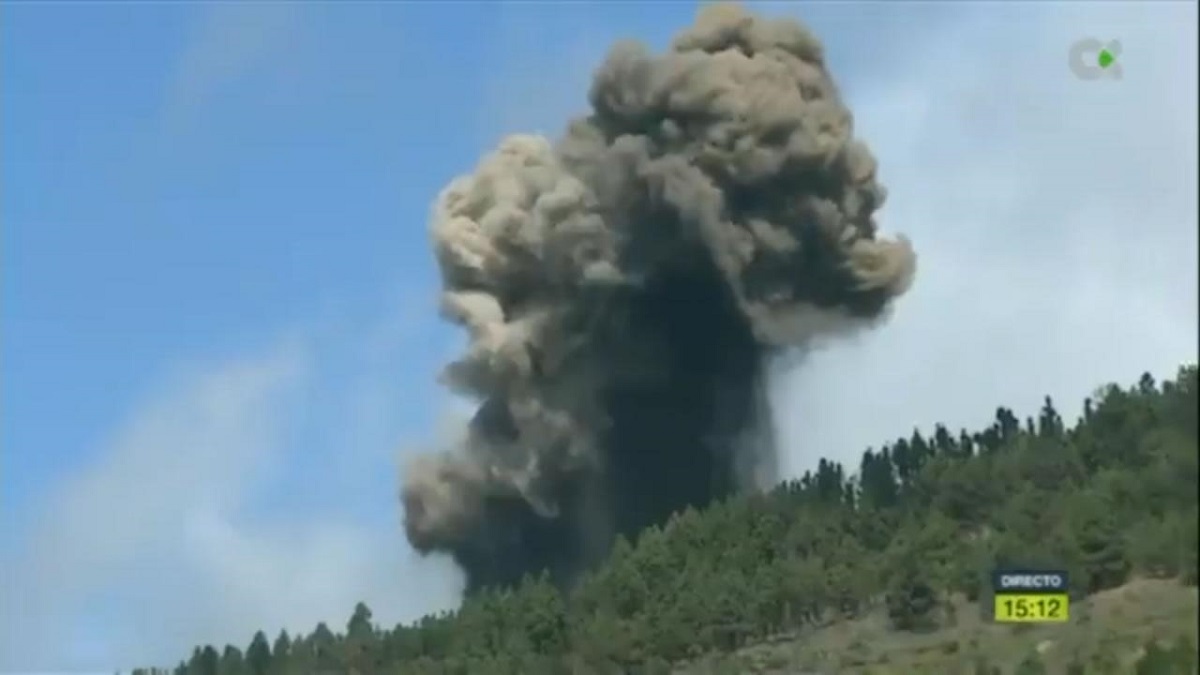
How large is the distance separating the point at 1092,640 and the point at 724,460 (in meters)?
61.2

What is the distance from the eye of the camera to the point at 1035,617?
6278 centimetres

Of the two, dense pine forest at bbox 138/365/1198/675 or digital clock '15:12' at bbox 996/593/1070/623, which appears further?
dense pine forest at bbox 138/365/1198/675

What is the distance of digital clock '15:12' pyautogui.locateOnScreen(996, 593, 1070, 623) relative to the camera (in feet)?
196

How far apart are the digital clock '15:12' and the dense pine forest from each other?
5.75 feet

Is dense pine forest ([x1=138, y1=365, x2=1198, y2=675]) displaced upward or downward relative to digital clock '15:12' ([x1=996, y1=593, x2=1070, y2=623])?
upward

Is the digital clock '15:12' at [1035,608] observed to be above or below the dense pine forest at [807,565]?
below

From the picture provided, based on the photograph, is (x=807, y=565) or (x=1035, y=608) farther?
(x=807, y=565)

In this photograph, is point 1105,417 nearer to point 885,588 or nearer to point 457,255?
point 885,588

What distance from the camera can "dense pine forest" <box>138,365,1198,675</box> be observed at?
260 feet

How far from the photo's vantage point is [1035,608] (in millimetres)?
64688

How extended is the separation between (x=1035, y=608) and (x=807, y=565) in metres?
31.3

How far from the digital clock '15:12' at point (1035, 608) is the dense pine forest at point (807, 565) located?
5.75ft

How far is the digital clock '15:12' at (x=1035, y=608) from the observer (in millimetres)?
59719

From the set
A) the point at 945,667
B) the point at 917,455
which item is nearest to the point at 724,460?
A: the point at 917,455
